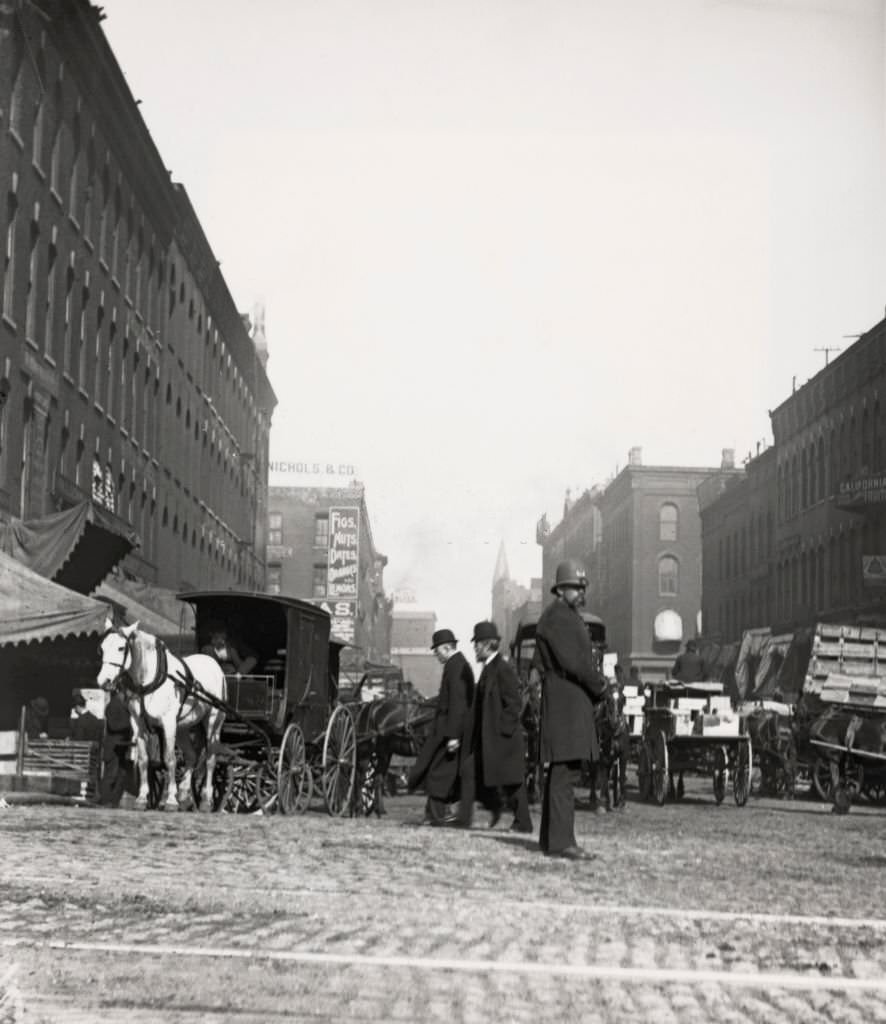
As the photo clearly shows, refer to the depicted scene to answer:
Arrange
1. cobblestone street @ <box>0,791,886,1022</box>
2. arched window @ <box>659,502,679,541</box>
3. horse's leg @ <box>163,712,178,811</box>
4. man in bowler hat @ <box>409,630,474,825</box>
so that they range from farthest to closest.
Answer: arched window @ <box>659,502,679,541</box>, horse's leg @ <box>163,712,178,811</box>, man in bowler hat @ <box>409,630,474,825</box>, cobblestone street @ <box>0,791,886,1022</box>

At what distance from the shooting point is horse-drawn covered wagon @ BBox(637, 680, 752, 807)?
23.9m

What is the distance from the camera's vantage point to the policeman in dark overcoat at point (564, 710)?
11891mm

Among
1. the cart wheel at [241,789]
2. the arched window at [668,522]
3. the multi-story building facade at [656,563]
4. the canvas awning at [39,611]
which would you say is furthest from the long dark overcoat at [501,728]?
the arched window at [668,522]

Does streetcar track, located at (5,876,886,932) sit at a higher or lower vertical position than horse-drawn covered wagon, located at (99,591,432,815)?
lower

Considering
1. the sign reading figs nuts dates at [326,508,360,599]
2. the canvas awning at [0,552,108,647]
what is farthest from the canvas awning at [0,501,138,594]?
the sign reading figs nuts dates at [326,508,360,599]

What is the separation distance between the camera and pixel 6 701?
28625mm

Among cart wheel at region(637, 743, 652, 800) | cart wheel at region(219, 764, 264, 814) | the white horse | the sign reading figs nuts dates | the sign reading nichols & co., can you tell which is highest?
the sign reading figs nuts dates

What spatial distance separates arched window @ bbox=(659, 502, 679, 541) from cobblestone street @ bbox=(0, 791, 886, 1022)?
8582 cm

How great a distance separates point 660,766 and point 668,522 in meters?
75.9

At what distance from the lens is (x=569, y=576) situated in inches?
486

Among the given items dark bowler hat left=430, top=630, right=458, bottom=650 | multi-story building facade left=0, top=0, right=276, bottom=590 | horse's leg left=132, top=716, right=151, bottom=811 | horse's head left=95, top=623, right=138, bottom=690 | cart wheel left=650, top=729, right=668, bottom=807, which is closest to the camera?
dark bowler hat left=430, top=630, right=458, bottom=650

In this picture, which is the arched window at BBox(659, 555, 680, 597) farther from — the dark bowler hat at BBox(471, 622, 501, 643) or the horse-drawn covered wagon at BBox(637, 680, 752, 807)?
the dark bowler hat at BBox(471, 622, 501, 643)

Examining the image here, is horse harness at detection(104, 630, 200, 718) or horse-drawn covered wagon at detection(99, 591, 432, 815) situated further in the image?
horse-drawn covered wagon at detection(99, 591, 432, 815)

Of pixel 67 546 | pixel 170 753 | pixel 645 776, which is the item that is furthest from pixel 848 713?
pixel 67 546
